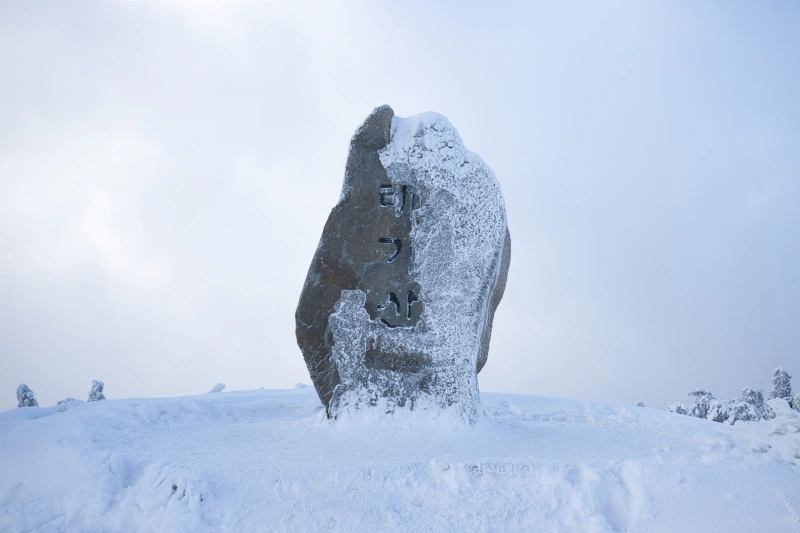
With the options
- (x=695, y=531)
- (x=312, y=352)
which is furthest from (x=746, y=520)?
(x=312, y=352)

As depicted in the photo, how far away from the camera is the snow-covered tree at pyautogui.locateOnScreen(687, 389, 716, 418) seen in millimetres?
10820

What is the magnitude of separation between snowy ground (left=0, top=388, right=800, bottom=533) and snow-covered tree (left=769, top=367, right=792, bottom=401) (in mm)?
7344

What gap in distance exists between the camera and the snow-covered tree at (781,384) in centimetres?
1164

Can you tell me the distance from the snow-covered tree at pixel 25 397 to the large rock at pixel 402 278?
5.51 m

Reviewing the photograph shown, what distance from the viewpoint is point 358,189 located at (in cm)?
612

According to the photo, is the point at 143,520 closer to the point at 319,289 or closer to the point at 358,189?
the point at 319,289

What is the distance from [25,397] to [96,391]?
930mm

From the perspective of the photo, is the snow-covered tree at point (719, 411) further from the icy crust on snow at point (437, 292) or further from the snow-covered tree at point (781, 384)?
the icy crust on snow at point (437, 292)

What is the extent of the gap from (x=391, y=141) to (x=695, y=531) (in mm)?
4130

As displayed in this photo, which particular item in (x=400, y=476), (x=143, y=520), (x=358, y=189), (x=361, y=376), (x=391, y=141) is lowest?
(x=143, y=520)

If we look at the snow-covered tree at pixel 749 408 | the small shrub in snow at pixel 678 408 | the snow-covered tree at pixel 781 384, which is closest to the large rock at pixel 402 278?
the snow-covered tree at pixel 749 408

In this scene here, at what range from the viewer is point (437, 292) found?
5992 millimetres

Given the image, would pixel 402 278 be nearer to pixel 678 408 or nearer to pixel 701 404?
pixel 678 408

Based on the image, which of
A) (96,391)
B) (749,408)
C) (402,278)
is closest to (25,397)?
(96,391)
